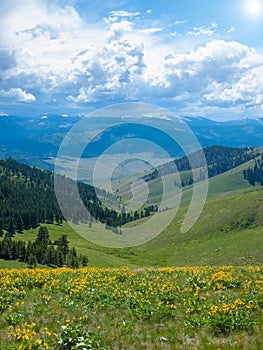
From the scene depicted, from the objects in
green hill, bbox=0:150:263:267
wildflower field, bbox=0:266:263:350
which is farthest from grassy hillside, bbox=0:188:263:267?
wildflower field, bbox=0:266:263:350

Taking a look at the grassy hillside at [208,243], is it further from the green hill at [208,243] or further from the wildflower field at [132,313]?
the wildflower field at [132,313]

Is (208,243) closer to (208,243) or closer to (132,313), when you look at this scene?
(208,243)

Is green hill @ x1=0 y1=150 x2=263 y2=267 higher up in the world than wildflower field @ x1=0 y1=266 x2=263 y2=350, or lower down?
lower down

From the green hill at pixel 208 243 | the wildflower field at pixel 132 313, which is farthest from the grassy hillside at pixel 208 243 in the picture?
the wildflower field at pixel 132 313

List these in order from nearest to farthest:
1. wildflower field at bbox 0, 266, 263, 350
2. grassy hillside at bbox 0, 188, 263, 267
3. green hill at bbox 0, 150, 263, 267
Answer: wildflower field at bbox 0, 266, 263, 350 → grassy hillside at bbox 0, 188, 263, 267 → green hill at bbox 0, 150, 263, 267

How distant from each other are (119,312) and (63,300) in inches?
118

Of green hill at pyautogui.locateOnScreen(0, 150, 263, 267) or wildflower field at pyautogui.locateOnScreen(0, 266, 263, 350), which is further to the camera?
green hill at pyautogui.locateOnScreen(0, 150, 263, 267)

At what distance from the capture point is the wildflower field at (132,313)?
10797mm

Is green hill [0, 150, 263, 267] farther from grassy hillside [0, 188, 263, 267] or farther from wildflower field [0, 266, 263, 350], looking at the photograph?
wildflower field [0, 266, 263, 350]

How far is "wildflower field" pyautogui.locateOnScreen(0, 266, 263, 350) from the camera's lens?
35.4ft

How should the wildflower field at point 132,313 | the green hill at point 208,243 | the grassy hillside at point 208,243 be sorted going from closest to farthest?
1. the wildflower field at point 132,313
2. the grassy hillside at point 208,243
3. the green hill at point 208,243

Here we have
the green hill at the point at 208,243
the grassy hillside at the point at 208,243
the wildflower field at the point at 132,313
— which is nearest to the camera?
the wildflower field at the point at 132,313

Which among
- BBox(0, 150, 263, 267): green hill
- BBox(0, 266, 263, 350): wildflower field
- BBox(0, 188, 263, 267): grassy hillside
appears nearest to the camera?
BBox(0, 266, 263, 350): wildflower field

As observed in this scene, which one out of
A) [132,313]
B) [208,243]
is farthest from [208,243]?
[132,313]
